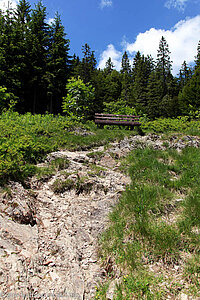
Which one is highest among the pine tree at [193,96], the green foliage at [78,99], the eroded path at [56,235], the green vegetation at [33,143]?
the pine tree at [193,96]

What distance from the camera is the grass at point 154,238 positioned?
2482 millimetres

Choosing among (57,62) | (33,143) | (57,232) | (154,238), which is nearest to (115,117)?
(33,143)

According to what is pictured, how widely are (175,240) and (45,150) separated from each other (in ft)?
17.5

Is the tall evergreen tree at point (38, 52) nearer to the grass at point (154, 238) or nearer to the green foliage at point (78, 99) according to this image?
the green foliage at point (78, 99)

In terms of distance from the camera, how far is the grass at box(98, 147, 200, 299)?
2.48 metres

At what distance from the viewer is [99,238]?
349cm

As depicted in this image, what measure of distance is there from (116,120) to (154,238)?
968cm

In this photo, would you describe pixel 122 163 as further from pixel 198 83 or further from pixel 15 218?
pixel 198 83

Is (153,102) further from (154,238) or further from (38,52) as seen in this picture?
(154,238)

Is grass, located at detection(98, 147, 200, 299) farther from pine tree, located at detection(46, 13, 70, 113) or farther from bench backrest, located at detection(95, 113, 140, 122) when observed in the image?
pine tree, located at detection(46, 13, 70, 113)

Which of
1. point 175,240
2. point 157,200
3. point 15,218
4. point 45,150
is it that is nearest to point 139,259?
point 175,240

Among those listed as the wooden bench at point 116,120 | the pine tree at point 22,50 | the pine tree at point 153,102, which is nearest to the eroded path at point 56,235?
the wooden bench at point 116,120

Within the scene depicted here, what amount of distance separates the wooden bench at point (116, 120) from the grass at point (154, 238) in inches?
291

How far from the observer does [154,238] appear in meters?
3.09
